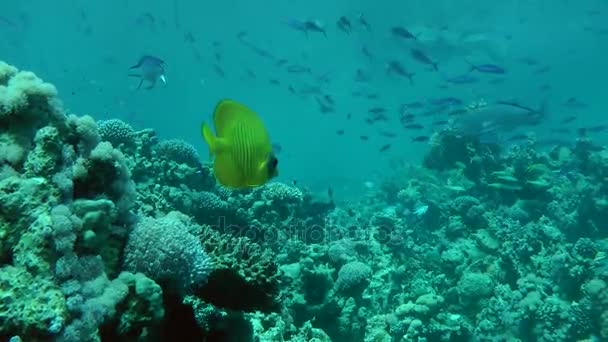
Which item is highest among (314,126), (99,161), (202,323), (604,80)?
(314,126)

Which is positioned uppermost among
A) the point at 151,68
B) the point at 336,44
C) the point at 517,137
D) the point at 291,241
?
the point at 336,44

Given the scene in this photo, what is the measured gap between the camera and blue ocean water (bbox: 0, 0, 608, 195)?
39875mm

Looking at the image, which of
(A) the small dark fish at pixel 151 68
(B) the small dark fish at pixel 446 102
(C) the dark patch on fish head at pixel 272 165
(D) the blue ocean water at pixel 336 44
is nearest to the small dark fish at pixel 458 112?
(B) the small dark fish at pixel 446 102

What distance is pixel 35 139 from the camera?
3.20 meters

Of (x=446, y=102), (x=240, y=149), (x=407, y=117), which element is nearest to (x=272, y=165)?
(x=240, y=149)

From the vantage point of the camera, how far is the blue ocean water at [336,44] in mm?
39875

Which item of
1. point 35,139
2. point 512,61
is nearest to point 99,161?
point 35,139

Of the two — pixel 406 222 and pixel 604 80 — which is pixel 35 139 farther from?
pixel 604 80

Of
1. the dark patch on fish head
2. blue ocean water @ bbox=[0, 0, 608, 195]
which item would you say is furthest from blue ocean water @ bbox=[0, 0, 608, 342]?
blue ocean water @ bbox=[0, 0, 608, 195]

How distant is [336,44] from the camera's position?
54.6 meters

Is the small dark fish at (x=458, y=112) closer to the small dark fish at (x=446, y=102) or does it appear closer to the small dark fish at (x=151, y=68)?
the small dark fish at (x=446, y=102)

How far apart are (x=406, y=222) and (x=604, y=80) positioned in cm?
8426

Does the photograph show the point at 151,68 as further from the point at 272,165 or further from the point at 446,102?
the point at 446,102

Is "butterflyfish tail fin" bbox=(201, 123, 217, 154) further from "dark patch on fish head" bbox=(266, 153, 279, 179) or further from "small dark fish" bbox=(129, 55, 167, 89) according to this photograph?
"small dark fish" bbox=(129, 55, 167, 89)
